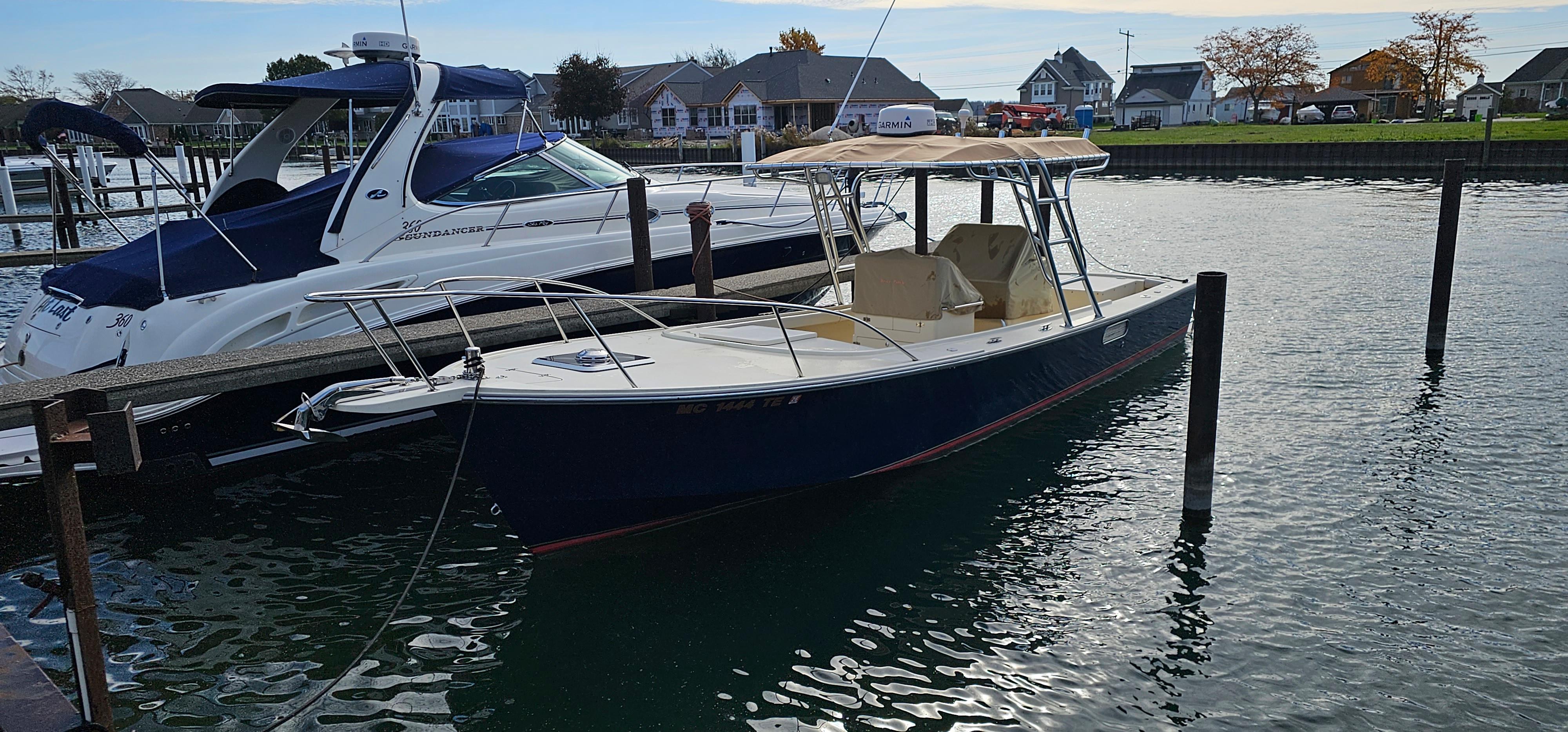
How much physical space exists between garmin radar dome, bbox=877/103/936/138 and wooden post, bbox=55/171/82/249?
1268 cm

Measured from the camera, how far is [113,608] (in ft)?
20.4

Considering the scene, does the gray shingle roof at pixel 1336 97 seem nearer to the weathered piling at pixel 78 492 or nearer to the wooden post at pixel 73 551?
the weathered piling at pixel 78 492

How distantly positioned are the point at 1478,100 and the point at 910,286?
228ft

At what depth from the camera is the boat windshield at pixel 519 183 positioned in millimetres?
9969

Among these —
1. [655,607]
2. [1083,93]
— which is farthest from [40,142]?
[1083,93]

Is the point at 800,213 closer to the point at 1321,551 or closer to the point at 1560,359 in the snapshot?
the point at 1321,551

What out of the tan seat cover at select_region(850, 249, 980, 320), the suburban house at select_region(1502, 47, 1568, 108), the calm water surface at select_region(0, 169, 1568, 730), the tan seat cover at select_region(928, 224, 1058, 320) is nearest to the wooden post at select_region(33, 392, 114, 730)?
→ the calm water surface at select_region(0, 169, 1568, 730)

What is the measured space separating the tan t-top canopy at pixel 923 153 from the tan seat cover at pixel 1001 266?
818 millimetres

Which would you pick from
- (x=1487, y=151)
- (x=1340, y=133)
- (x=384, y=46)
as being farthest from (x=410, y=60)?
(x=1340, y=133)

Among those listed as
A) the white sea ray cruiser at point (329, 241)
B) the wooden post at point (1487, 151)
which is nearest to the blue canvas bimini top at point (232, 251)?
the white sea ray cruiser at point (329, 241)

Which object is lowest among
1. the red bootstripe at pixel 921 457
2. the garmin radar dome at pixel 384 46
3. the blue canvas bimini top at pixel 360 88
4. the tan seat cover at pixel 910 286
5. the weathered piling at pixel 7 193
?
the red bootstripe at pixel 921 457

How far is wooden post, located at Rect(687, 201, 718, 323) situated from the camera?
9391 millimetres

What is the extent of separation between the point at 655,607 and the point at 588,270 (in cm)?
484

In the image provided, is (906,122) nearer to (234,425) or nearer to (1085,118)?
(1085,118)
